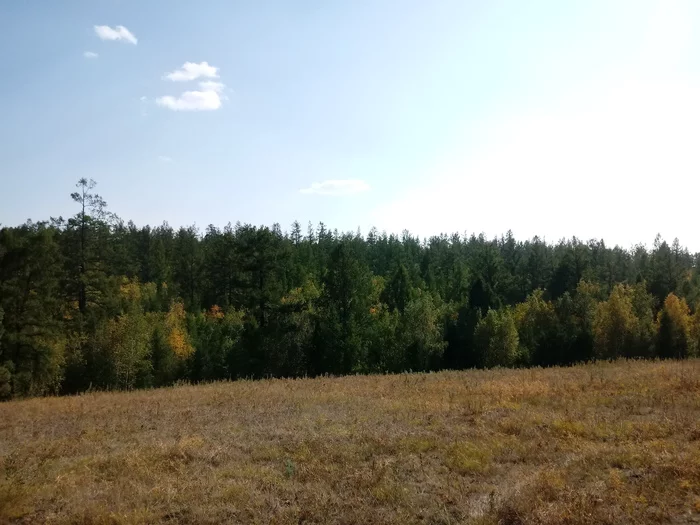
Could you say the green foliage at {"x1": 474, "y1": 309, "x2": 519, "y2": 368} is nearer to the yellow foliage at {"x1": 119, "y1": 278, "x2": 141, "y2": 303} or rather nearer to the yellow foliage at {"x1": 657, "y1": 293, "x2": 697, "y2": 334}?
the yellow foliage at {"x1": 657, "y1": 293, "x2": 697, "y2": 334}

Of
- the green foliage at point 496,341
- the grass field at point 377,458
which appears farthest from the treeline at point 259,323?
the grass field at point 377,458

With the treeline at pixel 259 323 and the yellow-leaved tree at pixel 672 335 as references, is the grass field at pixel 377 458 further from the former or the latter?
the yellow-leaved tree at pixel 672 335

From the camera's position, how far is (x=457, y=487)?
788 cm

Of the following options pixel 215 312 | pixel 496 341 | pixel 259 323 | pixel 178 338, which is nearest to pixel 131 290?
pixel 215 312

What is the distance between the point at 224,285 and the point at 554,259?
62391 millimetres

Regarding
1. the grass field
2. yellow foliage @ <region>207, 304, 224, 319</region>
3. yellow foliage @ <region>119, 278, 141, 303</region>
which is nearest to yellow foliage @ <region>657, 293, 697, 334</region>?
the grass field

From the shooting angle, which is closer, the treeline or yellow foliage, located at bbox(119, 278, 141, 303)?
the treeline

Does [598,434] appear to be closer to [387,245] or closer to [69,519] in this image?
[69,519]

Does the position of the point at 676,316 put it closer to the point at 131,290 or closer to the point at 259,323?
the point at 259,323

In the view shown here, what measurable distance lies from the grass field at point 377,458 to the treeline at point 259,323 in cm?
1656

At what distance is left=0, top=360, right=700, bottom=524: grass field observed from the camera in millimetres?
7102

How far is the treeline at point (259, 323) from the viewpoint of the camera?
99.9 feet

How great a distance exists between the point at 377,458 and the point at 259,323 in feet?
110

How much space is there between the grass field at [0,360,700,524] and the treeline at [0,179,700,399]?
16560 mm
